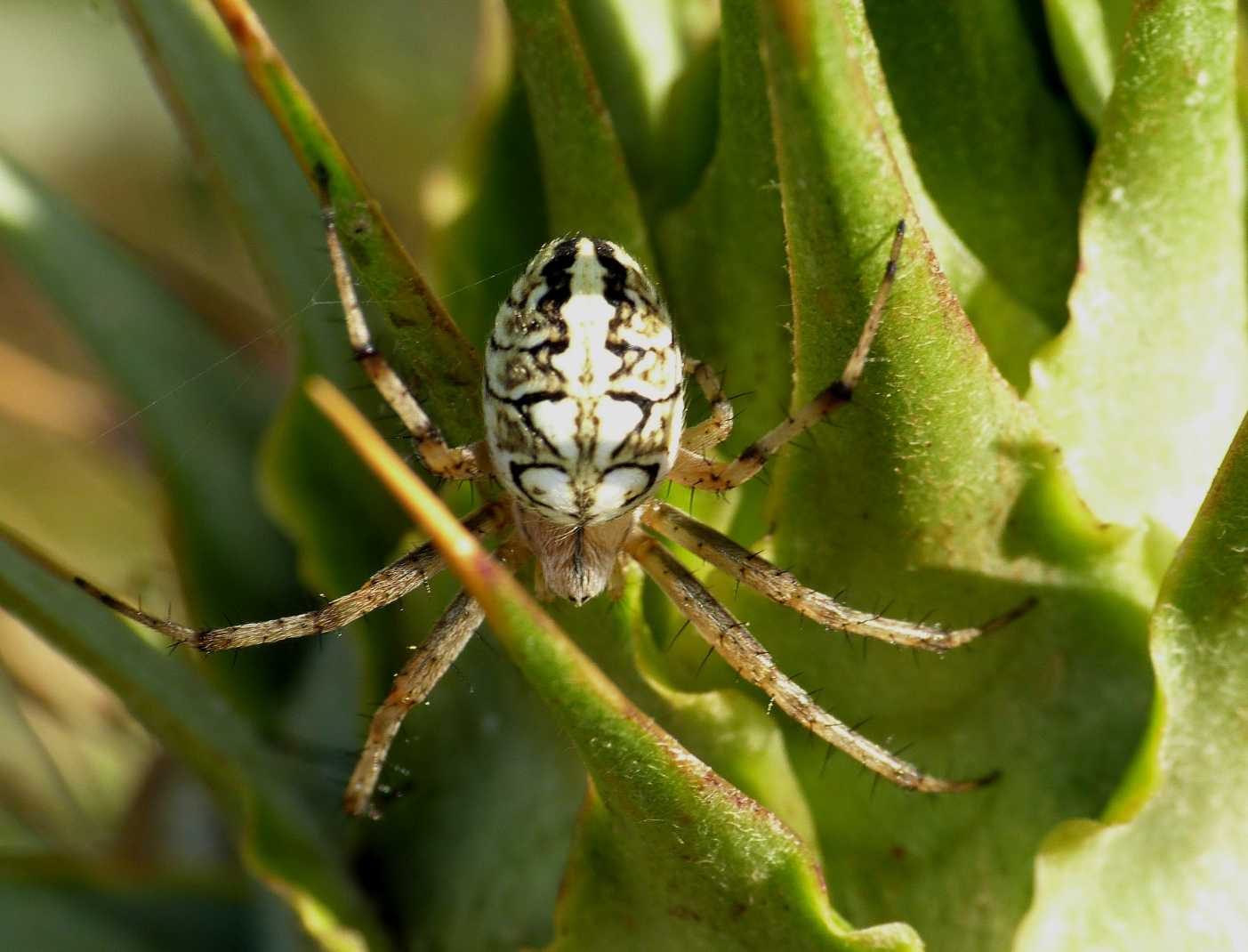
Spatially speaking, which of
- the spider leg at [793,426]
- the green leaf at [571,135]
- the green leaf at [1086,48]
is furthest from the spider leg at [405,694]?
the green leaf at [1086,48]

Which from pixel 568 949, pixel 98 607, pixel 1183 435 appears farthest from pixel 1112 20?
pixel 98 607

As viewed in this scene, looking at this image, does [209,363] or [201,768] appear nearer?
[201,768]

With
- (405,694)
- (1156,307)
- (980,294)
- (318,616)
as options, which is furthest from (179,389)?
(1156,307)

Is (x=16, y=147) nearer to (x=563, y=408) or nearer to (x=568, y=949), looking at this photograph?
(x=563, y=408)

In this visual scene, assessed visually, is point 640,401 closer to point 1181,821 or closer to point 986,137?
point 986,137

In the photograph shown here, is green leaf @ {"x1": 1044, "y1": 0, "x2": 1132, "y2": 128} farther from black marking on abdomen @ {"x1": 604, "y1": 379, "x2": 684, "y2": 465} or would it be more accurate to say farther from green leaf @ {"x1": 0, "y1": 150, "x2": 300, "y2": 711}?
green leaf @ {"x1": 0, "y1": 150, "x2": 300, "y2": 711}

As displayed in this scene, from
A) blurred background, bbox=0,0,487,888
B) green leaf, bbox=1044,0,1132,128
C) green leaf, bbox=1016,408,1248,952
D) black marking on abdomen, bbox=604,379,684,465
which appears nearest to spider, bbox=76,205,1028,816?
black marking on abdomen, bbox=604,379,684,465
